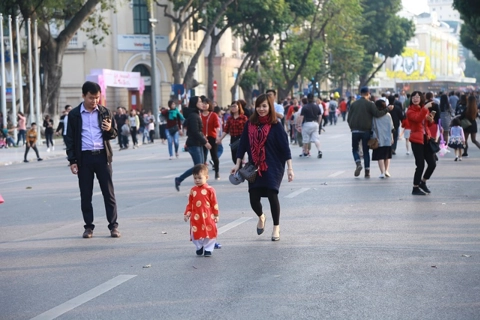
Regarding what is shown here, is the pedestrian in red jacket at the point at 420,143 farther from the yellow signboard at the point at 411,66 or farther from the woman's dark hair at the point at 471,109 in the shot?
the yellow signboard at the point at 411,66

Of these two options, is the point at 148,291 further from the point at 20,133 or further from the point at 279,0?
the point at 279,0

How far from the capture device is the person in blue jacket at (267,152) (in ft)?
35.4

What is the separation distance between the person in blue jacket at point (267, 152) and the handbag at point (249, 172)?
0.04 meters

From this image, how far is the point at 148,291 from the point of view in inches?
313

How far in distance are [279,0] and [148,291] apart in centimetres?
5002

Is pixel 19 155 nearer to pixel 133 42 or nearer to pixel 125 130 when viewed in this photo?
pixel 125 130

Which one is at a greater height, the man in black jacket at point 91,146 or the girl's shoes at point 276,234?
the man in black jacket at point 91,146

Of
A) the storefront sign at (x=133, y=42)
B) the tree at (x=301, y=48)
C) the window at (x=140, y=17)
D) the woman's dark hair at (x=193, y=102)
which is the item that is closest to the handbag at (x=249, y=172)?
the woman's dark hair at (x=193, y=102)

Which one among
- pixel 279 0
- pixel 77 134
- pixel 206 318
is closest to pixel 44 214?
pixel 77 134

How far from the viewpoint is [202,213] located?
Result: 970 cm

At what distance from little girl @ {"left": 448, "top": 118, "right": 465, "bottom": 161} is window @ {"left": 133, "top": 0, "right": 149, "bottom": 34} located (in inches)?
1628

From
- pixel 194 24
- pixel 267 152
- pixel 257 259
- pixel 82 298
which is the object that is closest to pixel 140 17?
pixel 194 24

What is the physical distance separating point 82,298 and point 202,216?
7.20 ft

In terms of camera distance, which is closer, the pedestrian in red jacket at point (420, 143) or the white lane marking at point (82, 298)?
the white lane marking at point (82, 298)
